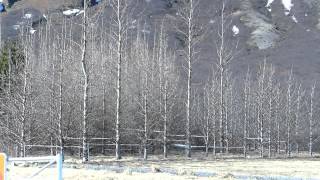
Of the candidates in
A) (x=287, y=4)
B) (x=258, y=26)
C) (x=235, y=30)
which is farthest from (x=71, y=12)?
(x=287, y=4)

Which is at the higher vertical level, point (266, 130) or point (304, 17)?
point (304, 17)

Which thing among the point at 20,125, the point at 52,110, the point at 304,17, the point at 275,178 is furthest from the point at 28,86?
the point at 304,17

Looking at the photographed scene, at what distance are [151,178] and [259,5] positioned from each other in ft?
259

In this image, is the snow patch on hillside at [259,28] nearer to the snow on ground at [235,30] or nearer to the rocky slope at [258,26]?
the rocky slope at [258,26]

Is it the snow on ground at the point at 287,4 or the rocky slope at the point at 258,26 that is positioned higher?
the snow on ground at the point at 287,4

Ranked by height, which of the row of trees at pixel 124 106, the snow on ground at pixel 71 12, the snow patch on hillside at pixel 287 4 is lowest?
the row of trees at pixel 124 106

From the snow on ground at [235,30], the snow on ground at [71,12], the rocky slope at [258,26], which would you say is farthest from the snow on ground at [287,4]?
the snow on ground at [71,12]

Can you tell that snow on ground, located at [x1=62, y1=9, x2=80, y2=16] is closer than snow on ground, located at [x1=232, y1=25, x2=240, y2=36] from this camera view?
No

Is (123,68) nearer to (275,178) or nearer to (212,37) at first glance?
(212,37)

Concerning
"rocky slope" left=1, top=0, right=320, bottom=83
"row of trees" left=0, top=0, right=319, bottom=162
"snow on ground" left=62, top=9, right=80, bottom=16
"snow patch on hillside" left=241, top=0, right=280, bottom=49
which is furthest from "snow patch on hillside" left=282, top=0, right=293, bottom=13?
"row of trees" left=0, top=0, right=319, bottom=162

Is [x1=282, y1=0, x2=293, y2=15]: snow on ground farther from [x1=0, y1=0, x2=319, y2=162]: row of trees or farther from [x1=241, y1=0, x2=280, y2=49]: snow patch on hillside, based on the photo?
[x1=0, y1=0, x2=319, y2=162]: row of trees

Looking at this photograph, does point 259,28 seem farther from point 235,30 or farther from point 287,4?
point 287,4

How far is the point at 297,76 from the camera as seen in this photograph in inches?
2670

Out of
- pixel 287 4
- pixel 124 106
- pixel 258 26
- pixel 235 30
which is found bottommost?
pixel 124 106
